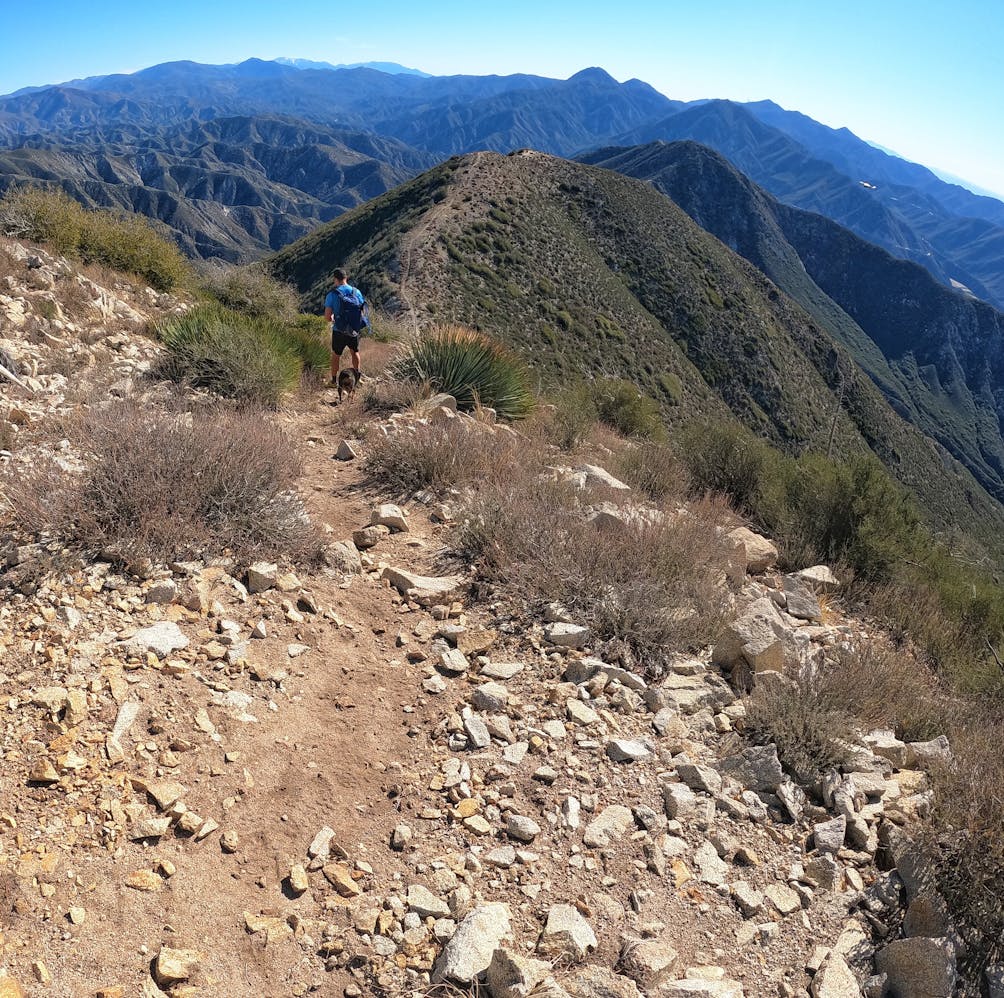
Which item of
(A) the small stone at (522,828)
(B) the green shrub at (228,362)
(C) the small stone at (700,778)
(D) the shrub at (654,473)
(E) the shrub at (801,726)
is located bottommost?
(A) the small stone at (522,828)

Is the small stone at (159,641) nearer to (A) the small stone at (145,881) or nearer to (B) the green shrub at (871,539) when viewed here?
(A) the small stone at (145,881)

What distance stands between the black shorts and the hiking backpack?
1.8 inches

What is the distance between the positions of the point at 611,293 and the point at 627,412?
153 ft

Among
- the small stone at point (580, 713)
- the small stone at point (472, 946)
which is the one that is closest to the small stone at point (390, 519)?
the small stone at point (580, 713)

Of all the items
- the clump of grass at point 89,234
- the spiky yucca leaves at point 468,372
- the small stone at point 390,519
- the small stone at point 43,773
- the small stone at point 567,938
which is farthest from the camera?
the clump of grass at point 89,234

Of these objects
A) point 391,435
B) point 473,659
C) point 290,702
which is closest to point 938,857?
point 473,659

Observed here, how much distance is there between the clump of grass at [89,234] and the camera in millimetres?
12102

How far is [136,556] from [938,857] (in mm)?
3971

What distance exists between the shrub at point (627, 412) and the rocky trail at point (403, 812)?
7.39 meters

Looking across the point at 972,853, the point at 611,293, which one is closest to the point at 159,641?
the point at 972,853

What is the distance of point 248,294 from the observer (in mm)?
16828

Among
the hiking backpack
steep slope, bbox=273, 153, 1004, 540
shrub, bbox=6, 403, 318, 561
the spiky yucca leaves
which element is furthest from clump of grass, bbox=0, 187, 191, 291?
steep slope, bbox=273, 153, 1004, 540

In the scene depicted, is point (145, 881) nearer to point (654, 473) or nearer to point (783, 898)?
point (783, 898)

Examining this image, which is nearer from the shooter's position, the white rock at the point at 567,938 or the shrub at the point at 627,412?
the white rock at the point at 567,938
